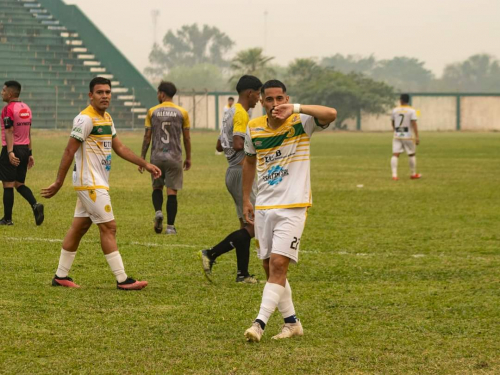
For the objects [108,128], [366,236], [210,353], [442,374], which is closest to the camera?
[442,374]

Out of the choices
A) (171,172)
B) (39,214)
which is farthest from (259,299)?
(39,214)

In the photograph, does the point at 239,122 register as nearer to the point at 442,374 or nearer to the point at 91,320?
the point at 91,320

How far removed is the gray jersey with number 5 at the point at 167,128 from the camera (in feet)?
38.2

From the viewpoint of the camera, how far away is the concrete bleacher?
54.3 m

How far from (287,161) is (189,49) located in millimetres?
178185

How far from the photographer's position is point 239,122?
8344mm

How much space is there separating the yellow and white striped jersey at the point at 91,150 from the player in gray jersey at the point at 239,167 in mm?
1229

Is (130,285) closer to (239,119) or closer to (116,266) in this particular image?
(116,266)

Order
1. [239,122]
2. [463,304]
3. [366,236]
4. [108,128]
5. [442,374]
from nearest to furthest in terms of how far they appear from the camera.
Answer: [442,374], [463,304], [108,128], [239,122], [366,236]

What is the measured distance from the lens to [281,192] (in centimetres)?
610

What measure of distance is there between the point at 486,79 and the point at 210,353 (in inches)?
7345

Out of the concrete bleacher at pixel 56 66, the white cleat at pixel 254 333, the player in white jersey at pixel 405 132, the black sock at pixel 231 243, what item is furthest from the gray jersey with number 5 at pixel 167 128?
the concrete bleacher at pixel 56 66

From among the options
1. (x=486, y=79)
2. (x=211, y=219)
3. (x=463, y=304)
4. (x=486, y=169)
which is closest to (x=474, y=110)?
(x=486, y=169)

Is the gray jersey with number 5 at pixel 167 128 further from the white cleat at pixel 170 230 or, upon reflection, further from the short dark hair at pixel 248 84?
the short dark hair at pixel 248 84
